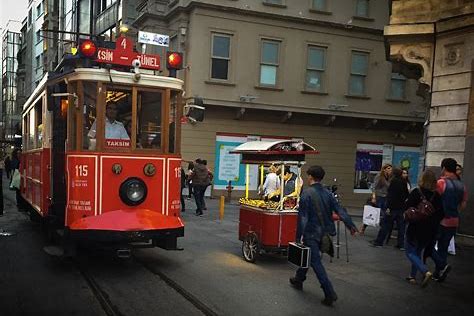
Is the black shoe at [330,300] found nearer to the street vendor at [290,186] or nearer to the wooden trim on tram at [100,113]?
the street vendor at [290,186]

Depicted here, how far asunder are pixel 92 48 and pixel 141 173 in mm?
2004

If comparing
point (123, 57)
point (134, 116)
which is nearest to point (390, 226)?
point (134, 116)

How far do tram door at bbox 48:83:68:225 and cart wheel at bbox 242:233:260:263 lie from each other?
9.93 ft

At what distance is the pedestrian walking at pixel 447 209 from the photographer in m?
7.41

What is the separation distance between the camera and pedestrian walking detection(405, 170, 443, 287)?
6.90m

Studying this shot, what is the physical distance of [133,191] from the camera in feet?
24.3

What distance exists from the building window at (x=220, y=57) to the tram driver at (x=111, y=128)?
44.3 feet

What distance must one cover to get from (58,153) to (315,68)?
648 inches

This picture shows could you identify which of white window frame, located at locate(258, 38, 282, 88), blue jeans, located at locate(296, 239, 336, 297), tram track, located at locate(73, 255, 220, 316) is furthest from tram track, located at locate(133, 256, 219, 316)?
white window frame, located at locate(258, 38, 282, 88)

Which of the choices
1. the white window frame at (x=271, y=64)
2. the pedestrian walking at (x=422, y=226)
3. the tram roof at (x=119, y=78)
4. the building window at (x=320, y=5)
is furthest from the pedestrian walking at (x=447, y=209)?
the building window at (x=320, y=5)

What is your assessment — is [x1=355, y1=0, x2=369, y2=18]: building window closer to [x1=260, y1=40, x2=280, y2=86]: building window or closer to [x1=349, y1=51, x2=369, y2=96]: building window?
[x1=349, y1=51, x2=369, y2=96]: building window

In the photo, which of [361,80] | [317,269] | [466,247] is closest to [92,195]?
[317,269]

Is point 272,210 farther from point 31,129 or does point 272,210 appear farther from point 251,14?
point 251,14

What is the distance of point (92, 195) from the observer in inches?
283
